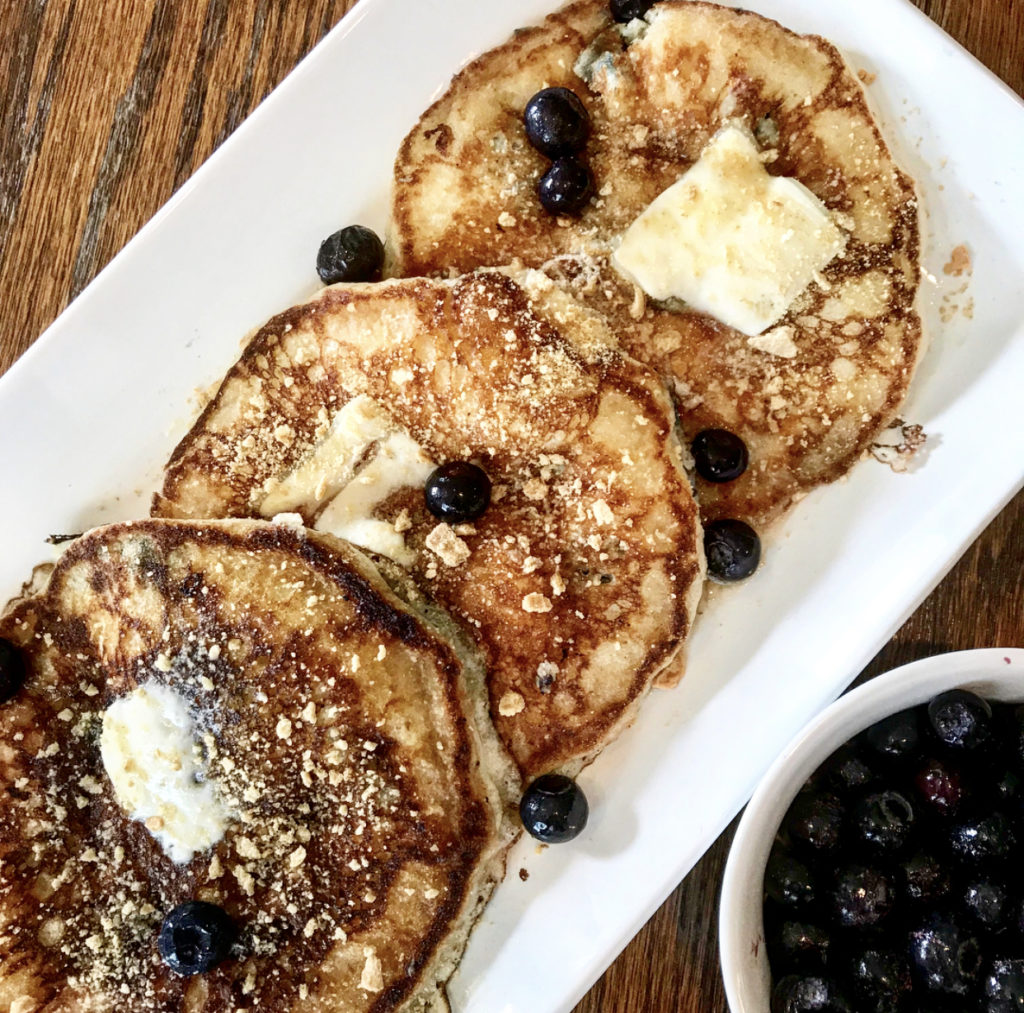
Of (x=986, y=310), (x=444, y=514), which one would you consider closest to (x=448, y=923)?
(x=444, y=514)

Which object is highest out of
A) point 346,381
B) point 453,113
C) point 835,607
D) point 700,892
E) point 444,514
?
point 453,113

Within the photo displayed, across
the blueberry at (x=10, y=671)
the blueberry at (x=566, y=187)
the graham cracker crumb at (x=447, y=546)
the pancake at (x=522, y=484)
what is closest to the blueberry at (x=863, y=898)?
the pancake at (x=522, y=484)

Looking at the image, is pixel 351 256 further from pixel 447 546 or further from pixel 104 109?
pixel 104 109

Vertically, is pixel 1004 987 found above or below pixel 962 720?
below

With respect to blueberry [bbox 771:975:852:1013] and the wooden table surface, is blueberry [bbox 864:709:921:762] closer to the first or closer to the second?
blueberry [bbox 771:975:852:1013]

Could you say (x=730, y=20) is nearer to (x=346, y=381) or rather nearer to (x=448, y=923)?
(x=346, y=381)

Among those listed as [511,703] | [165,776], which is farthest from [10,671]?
[511,703]

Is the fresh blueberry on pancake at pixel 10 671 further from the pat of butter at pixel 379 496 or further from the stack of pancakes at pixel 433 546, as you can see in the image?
the pat of butter at pixel 379 496
